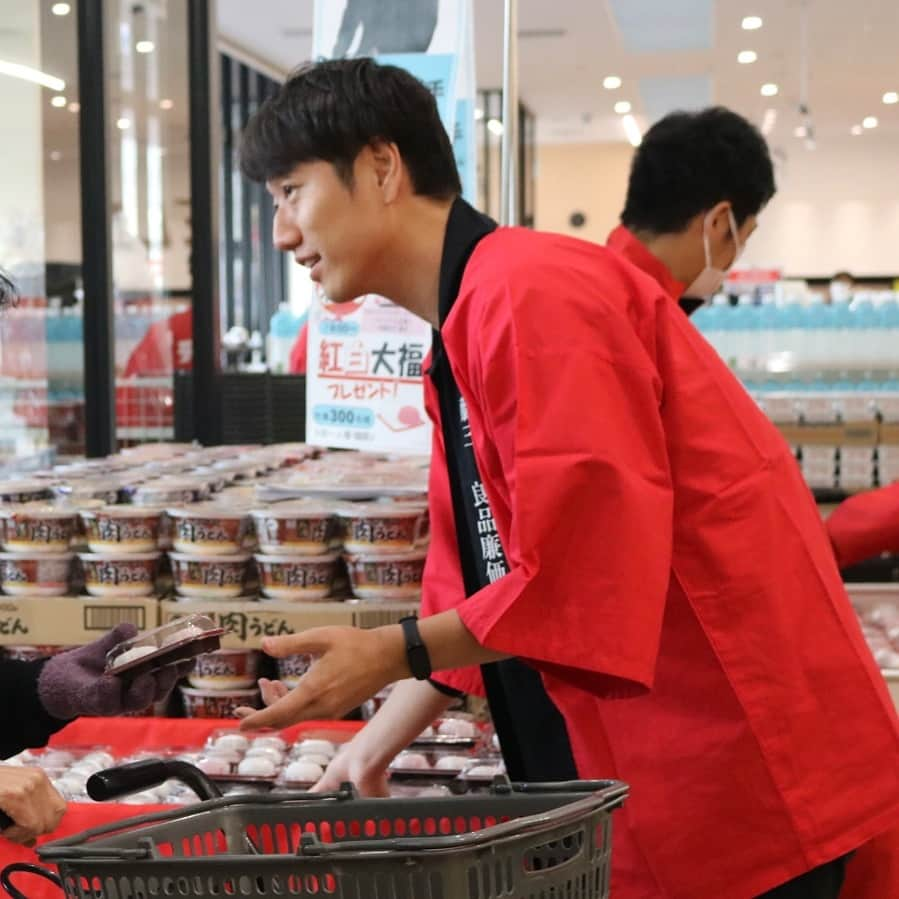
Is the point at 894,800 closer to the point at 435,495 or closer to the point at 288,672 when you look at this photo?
the point at 435,495

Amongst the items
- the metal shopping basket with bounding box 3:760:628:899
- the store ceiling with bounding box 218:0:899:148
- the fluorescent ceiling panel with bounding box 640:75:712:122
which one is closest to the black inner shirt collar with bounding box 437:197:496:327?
the metal shopping basket with bounding box 3:760:628:899

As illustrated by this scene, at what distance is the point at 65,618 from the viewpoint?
8.48 ft

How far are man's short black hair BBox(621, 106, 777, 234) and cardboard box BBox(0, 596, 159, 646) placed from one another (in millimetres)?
1143

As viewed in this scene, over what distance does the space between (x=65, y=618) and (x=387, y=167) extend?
1264 millimetres

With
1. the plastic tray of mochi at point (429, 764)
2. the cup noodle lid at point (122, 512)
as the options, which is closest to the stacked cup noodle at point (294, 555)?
the cup noodle lid at point (122, 512)

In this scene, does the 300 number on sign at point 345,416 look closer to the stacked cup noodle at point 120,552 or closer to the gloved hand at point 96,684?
the stacked cup noodle at point 120,552

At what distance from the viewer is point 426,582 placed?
6.39ft

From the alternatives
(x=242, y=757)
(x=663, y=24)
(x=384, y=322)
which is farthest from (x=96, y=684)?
(x=663, y=24)

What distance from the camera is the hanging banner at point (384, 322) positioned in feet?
11.6

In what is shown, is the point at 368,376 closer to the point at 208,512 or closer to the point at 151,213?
the point at 208,512

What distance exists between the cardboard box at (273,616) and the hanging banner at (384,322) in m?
1.00

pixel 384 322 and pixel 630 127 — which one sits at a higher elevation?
pixel 630 127

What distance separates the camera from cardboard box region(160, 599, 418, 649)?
2.54 m

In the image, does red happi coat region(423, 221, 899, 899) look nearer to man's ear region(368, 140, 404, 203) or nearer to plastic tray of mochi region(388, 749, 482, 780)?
man's ear region(368, 140, 404, 203)
